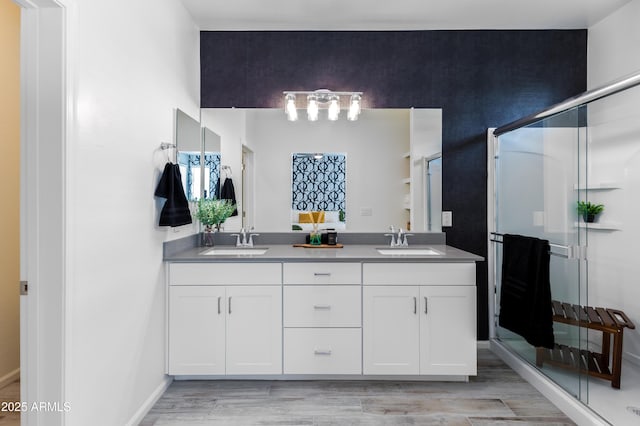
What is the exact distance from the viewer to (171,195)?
2371 mm

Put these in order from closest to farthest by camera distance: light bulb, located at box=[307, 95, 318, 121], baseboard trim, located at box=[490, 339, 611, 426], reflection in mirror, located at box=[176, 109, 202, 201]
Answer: baseboard trim, located at box=[490, 339, 611, 426] → reflection in mirror, located at box=[176, 109, 202, 201] → light bulb, located at box=[307, 95, 318, 121]

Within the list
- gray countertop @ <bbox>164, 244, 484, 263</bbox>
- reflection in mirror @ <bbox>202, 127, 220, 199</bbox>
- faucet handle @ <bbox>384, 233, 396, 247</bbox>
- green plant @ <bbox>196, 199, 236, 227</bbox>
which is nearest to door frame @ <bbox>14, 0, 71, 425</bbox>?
gray countertop @ <bbox>164, 244, 484, 263</bbox>

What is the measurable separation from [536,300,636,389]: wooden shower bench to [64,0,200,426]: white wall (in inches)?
92.8

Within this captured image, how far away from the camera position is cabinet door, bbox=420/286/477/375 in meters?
2.50

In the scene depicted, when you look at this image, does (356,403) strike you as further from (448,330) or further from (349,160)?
(349,160)

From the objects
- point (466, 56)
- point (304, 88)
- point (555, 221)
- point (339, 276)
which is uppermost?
point (466, 56)

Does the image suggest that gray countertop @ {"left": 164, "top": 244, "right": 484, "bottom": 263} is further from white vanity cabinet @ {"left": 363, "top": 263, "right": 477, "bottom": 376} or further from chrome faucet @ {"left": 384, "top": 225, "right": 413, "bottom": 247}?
chrome faucet @ {"left": 384, "top": 225, "right": 413, "bottom": 247}

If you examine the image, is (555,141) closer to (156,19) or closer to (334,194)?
(334,194)

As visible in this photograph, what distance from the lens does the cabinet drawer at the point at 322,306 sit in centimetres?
251

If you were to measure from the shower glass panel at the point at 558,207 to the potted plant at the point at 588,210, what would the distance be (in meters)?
0.03

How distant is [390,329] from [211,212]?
1.53m

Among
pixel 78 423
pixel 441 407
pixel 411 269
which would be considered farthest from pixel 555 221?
pixel 78 423

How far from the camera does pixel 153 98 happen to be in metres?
2.34

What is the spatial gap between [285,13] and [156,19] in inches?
37.7
